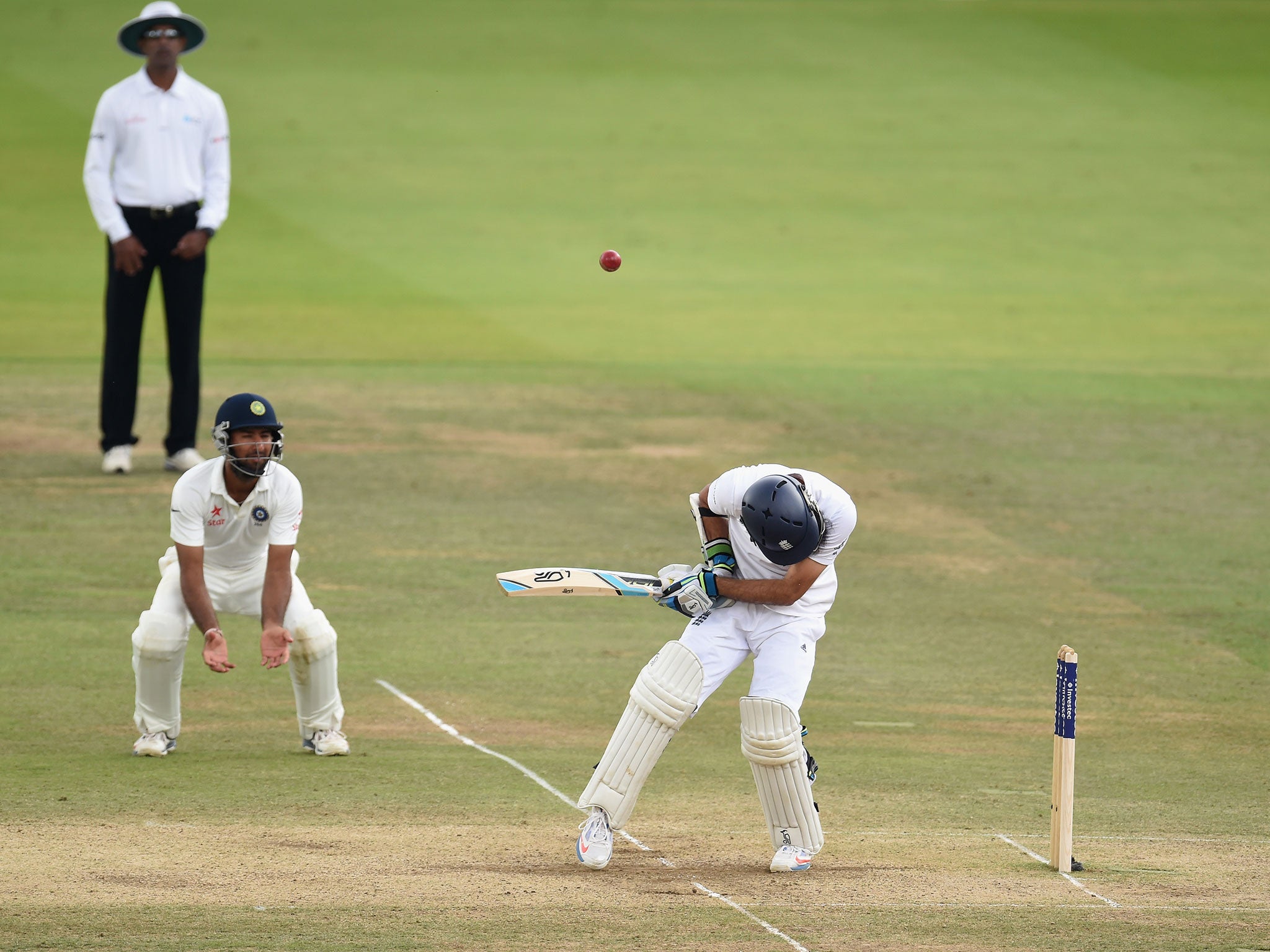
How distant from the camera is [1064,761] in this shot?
636 cm

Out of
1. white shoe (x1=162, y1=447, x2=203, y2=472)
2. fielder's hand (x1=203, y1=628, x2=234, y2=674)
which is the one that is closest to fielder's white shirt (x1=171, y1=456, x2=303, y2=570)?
fielder's hand (x1=203, y1=628, x2=234, y2=674)

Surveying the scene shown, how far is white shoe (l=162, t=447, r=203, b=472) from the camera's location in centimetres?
1375

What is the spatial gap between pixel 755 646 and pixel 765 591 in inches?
10.0

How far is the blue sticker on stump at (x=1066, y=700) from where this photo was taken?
20.9ft

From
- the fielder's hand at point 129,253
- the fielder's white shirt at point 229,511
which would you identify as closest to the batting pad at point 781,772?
the fielder's white shirt at point 229,511

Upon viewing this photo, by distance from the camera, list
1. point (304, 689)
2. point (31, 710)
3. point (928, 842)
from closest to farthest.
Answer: point (928, 842), point (304, 689), point (31, 710)

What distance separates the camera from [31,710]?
8633mm

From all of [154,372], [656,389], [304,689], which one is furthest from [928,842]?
[154,372]

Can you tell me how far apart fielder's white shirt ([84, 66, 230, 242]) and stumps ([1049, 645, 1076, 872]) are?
27.4 ft

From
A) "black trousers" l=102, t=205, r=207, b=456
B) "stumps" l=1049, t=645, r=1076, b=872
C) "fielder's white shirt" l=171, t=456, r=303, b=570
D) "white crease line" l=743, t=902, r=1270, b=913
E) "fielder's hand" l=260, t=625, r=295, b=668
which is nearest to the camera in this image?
"white crease line" l=743, t=902, r=1270, b=913

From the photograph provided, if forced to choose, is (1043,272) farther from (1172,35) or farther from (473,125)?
(1172,35)

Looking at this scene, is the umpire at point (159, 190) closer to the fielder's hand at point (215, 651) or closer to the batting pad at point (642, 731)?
the fielder's hand at point (215, 651)

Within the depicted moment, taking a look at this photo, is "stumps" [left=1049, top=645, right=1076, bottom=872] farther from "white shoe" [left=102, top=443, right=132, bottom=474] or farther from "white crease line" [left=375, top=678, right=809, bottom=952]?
"white shoe" [left=102, top=443, right=132, bottom=474]

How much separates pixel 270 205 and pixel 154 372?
36.6 ft
